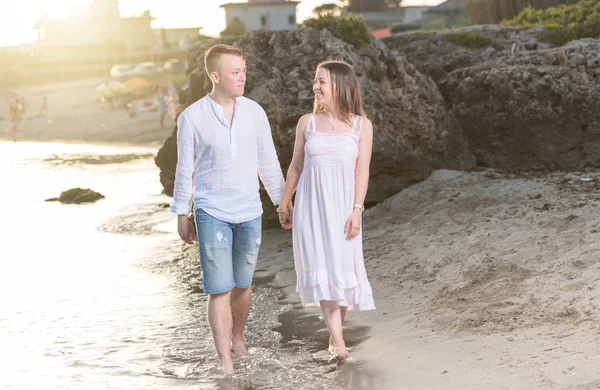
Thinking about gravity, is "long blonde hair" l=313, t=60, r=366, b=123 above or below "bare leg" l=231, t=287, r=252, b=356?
above

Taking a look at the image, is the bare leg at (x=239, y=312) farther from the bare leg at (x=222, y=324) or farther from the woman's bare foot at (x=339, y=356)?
the woman's bare foot at (x=339, y=356)

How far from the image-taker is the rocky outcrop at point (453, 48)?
523 inches

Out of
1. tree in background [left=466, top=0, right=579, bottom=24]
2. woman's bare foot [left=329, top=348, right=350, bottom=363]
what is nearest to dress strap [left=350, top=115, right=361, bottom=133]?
woman's bare foot [left=329, top=348, right=350, bottom=363]

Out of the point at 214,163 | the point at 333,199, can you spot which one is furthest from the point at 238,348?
the point at 214,163

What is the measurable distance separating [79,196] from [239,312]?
1021 centimetres

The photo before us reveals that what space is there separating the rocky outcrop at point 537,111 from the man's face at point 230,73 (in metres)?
6.93

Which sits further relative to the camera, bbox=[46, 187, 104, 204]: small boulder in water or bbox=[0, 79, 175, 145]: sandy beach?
bbox=[0, 79, 175, 145]: sandy beach

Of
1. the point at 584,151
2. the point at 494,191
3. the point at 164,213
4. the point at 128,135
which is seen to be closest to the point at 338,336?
the point at 494,191

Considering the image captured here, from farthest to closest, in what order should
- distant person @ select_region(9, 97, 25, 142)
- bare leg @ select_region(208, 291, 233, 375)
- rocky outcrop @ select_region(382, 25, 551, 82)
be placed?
distant person @ select_region(9, 97, 25, 142) → rocky outcrop @ select_region(382, 25, 551, 82) → bare leg @ select_region(208, 291, 233, 375)

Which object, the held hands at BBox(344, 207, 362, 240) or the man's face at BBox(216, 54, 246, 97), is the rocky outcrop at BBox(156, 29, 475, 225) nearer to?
the held hands at BBox(344, 207, 362, 240)

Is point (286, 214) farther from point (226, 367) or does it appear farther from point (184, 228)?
point (226, 367)

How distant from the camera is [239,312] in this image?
602 cm

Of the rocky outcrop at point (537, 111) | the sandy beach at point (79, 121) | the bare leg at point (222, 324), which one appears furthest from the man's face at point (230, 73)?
the sandy beach at point (79, 121)

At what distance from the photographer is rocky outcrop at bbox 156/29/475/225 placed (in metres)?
10.8
